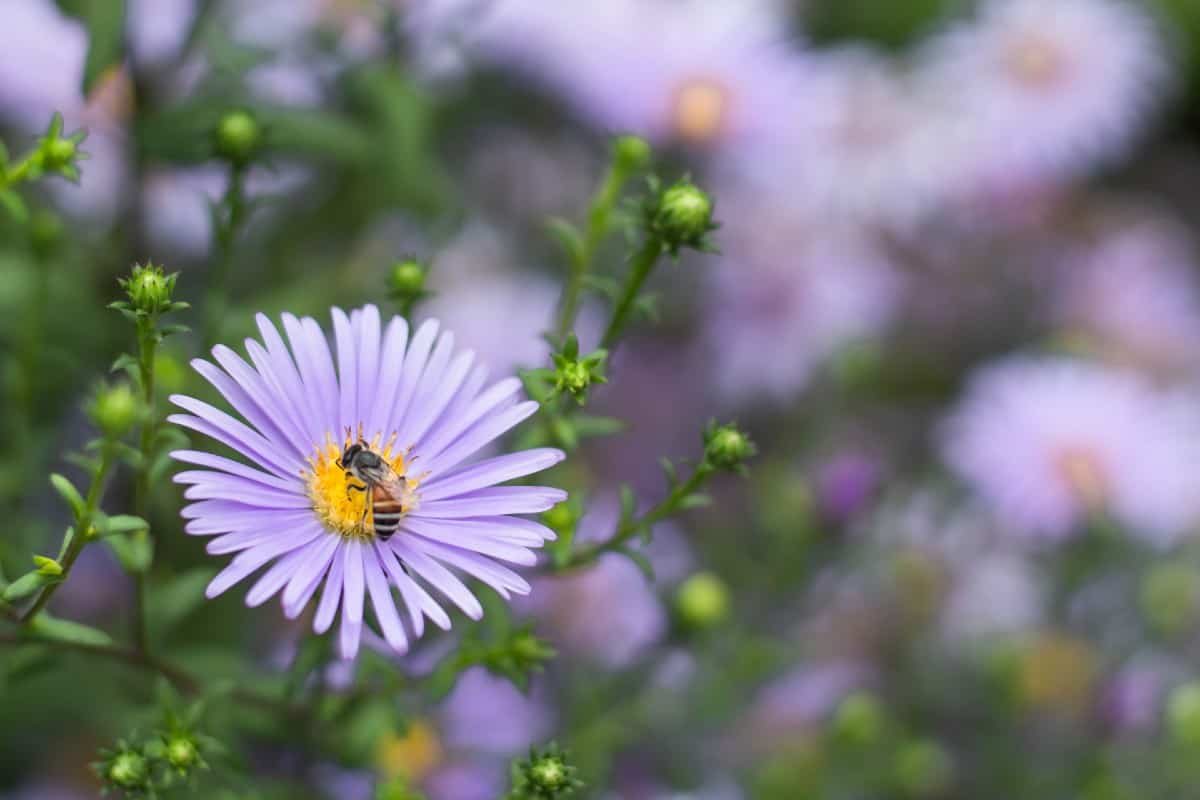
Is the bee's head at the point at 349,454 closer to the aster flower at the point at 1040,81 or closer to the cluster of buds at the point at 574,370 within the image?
the cluster of buds at the point at 574,370

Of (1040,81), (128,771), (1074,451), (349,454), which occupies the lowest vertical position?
(128,771)

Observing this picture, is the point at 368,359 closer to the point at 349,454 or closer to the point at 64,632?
the point at 349,454

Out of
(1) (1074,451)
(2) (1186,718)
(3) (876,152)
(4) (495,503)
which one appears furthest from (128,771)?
(3) (876,152)

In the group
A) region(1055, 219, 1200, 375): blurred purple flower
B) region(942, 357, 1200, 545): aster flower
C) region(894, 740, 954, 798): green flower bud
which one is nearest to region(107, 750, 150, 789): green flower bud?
region(894, 740, 954, 798): green flower bud

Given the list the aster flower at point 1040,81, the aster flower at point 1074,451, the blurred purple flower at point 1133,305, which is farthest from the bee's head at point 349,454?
the blurred purple flower at point 1133,305

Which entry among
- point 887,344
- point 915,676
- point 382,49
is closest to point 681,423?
point 887,344

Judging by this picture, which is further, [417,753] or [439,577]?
[417,753]
